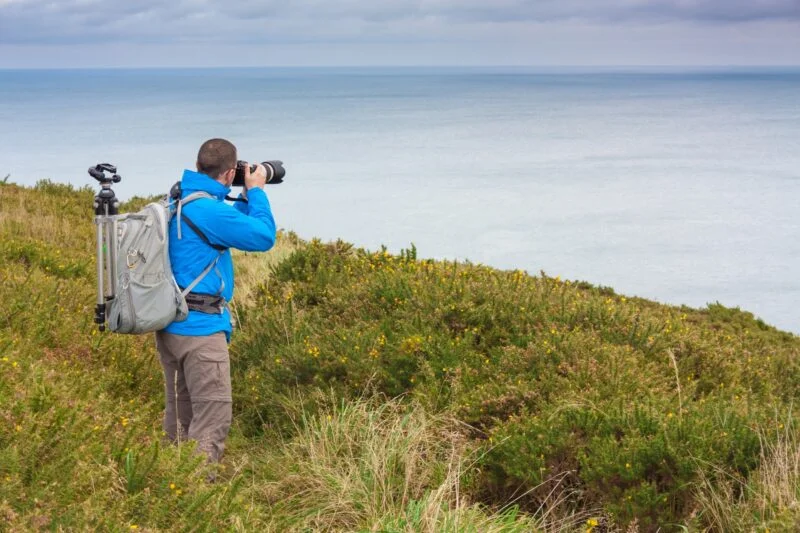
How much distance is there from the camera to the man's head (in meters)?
5.54

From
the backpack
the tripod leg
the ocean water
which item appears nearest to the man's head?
the backpack

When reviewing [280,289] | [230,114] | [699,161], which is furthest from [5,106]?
[280,289]

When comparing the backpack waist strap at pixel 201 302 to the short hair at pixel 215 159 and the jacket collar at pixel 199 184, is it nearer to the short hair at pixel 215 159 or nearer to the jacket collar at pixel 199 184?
the jacket collar at pixel 199 184

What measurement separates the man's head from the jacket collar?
4 centimetres

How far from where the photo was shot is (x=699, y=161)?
89.9m

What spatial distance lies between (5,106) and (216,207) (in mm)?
178918

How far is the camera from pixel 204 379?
18.5ft

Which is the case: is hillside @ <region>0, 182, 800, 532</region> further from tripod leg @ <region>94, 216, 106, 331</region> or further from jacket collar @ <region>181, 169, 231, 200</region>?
jacket collar @ <region>181, 169, 231, 200</region>

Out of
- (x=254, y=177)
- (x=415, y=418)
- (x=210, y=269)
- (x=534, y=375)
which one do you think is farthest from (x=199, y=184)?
(x=534, y=375)

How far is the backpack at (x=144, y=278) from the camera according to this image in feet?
17.6

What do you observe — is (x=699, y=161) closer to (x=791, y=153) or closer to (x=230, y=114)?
(x=791, y=153)

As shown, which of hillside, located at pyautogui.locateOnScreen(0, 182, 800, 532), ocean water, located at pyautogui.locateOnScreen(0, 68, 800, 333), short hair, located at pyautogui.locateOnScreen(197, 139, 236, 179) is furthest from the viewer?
ocean water, located at pyautogui.locateOnScreen(0, 68, 800, 333)

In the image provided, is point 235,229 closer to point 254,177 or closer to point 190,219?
point 190,219

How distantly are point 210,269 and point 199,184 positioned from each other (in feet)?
1.81
